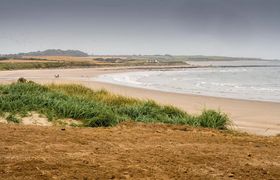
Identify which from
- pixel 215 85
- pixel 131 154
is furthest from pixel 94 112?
pixel 215 85

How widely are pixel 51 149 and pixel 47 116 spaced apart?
14.2 feet

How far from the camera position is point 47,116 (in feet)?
38.2

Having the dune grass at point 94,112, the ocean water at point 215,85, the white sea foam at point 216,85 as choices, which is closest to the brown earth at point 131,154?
the dune grass at point 94,112

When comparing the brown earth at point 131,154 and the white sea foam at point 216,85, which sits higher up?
the brown earth at point 131,154

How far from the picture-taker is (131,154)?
732 cm

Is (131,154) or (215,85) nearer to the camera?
(131,154)

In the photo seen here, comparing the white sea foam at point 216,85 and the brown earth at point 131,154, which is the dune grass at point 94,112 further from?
the white sea foam at point 216,85

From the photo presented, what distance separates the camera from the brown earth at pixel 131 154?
626cm

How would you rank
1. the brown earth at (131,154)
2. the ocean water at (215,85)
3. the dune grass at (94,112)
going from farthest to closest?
1. the ocean water at (215,85)
2. the dune grass at (94,112)
3. the brown earth at (131,154)

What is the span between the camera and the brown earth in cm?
626

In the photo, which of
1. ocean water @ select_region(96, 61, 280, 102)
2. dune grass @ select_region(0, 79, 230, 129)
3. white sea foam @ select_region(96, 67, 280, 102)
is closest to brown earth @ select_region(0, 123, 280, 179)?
dune grass @ select_region(0, 79, 230, 129)

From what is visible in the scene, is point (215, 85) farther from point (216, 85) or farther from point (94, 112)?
point (94, 112)

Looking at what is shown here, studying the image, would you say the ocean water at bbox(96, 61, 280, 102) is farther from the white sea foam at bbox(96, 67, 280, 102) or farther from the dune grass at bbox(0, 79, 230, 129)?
the dune grass at bbox(0, 79, 230, 129)

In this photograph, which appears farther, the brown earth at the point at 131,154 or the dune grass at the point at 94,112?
the dune grass at the point at 94,112
